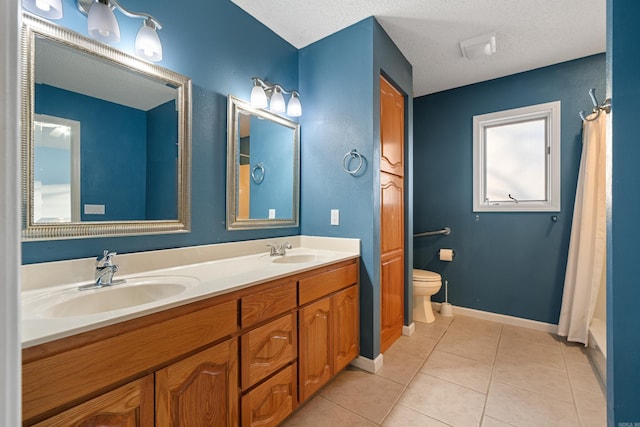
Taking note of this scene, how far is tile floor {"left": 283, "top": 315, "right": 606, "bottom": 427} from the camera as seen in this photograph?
1.46 metres

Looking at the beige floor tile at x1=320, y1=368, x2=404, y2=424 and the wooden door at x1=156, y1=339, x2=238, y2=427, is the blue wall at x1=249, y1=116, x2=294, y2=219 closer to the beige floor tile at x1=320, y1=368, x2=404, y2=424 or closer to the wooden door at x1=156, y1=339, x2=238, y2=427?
the wooden door at x1=156, y1=339, x2=238, y2=427

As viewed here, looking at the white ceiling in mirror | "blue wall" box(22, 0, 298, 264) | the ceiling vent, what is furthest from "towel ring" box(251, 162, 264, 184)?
the ceiling vent

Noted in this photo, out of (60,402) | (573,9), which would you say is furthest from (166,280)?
(573,9)

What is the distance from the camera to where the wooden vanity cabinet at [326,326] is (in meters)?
1.45

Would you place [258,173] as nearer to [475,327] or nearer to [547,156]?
[475,327]

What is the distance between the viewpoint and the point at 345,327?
1779 mm

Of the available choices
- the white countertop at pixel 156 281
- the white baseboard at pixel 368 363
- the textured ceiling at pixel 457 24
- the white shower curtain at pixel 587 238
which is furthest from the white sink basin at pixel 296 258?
the white shower curtain at pixel 587 238

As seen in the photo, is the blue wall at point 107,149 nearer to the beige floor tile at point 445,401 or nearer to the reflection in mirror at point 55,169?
the reflection in mirror at point 55,169

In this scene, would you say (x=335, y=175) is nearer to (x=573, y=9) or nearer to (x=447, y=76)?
(x=447, y=76)

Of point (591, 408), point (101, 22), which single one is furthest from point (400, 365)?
point (101, 22)

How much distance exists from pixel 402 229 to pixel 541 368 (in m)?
1.35

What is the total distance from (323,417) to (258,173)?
4.99ft

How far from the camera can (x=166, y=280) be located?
1209mm

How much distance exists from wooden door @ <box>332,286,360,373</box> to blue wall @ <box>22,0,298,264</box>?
71cm
